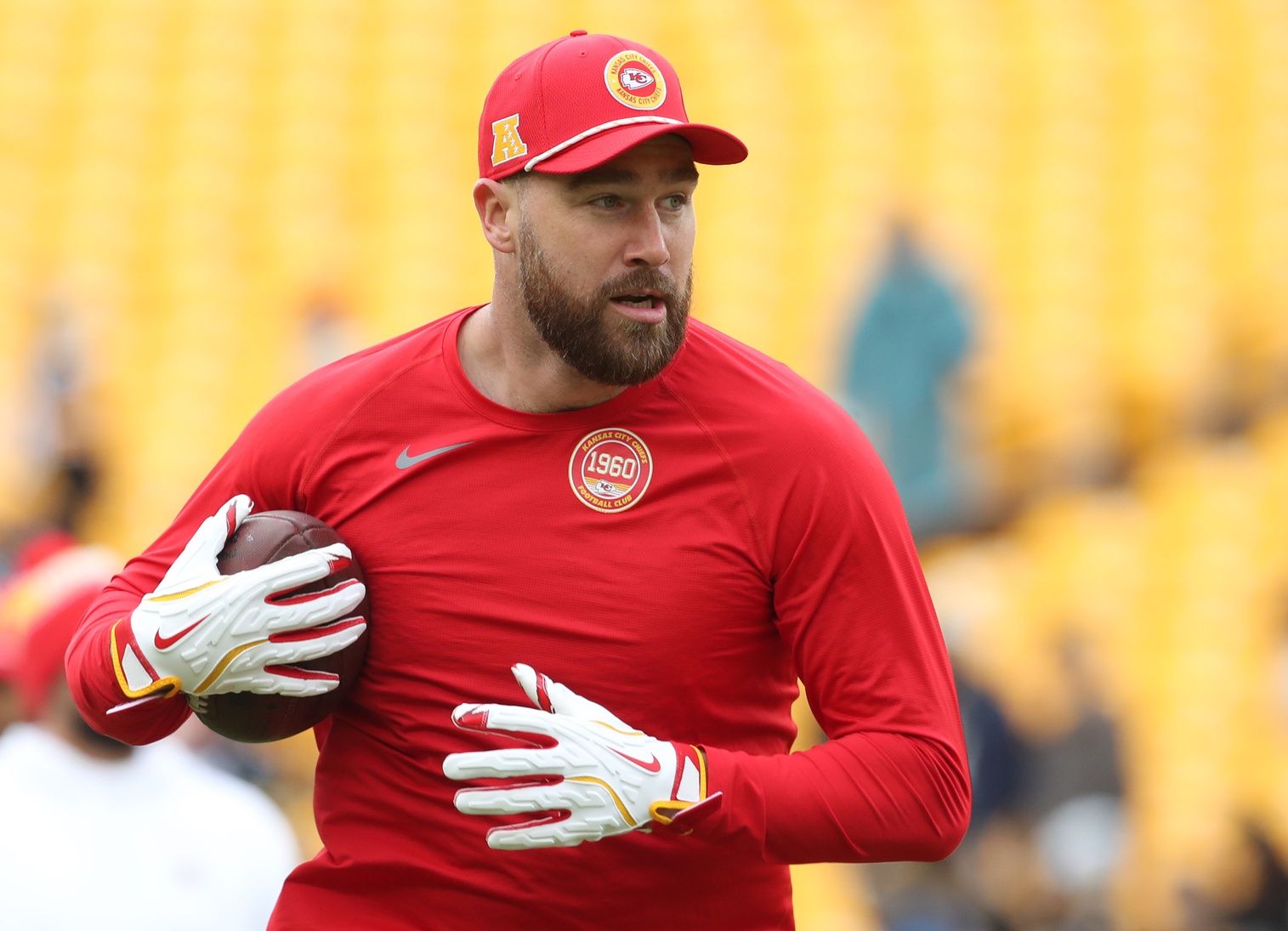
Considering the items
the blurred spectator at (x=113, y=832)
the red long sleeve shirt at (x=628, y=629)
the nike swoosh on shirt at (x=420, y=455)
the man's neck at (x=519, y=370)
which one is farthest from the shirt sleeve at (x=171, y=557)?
the blurred spectator at (x=113, y=832)

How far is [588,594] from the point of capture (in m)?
2.69

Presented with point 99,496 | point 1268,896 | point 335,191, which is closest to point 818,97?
point 335,191

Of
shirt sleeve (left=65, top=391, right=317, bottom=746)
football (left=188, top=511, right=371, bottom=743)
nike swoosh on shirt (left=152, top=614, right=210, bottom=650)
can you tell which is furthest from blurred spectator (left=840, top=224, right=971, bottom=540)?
nike swoosh on shirt (left=152, top=614, right=210, bottom=650)

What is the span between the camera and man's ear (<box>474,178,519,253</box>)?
2852 mm

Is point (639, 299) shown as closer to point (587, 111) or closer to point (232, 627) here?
point (587, 111)

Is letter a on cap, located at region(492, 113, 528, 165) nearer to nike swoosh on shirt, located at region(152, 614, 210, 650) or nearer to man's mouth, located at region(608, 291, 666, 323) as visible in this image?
man's mouth, located at region(608, 291, 666, 323)

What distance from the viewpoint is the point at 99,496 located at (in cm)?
892

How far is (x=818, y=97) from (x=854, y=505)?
882cm

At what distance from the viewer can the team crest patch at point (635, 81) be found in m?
2.70

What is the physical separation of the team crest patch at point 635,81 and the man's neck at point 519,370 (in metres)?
0.37

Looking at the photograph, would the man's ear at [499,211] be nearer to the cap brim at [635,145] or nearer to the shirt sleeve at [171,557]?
the cap brim at [635,145]

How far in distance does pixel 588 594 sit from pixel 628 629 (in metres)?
0.08

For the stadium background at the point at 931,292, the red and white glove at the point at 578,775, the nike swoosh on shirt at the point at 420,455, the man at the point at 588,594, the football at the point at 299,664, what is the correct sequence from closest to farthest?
the red and white glove at the point at 578,775 < the man at the point at 588,594 < the football at the point at 299,664 < the nike swoosh on shirt at the point at 420,455 < the stadium background at the point at 931,292

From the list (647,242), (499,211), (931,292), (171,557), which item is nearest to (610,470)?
(647,242)
